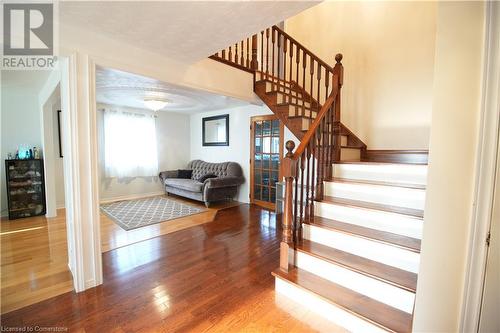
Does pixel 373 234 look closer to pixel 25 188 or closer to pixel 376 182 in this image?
pixel 376 182

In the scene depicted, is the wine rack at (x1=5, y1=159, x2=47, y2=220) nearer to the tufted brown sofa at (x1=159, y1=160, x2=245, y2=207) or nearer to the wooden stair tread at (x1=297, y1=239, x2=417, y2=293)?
the tufted brown sofa at (x1=159, y1=160, x2=245, y2=207)

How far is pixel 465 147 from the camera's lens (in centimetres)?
92

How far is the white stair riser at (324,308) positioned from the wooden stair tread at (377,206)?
3.08 feet

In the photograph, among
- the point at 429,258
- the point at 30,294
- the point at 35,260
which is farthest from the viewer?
the point at 35,260

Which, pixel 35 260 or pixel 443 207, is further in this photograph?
pixel 35 260

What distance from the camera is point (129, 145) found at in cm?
560

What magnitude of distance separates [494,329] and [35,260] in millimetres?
3836

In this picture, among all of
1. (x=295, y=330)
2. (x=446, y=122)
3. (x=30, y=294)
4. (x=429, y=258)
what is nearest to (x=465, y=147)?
(x=446, y=122)

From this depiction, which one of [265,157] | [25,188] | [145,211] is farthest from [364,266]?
[25,188]

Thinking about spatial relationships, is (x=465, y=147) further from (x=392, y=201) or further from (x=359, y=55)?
(x=359, y=55)

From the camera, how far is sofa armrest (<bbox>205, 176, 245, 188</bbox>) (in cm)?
473

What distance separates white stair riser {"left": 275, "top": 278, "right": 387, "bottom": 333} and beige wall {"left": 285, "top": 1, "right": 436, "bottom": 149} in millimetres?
2603

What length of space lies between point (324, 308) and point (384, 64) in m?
3.45

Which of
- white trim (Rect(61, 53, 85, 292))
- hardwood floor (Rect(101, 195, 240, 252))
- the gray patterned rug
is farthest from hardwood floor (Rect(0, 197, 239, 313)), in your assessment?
white trim (Rect(61, 53, 85, 292))
